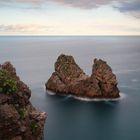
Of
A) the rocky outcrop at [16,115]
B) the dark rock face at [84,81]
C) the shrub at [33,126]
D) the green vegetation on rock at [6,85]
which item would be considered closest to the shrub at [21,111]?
the rocky outcrop at [16,115]

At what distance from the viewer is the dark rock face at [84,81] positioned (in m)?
143

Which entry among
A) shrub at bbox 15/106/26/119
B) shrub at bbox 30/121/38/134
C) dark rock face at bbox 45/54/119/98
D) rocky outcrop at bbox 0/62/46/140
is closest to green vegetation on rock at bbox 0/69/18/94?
rocky outcrop at bbox 0/62/46/140

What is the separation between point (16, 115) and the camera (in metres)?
45.7

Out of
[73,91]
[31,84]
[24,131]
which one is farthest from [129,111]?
[24,131]

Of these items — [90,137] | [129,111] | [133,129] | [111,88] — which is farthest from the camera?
[111,88]

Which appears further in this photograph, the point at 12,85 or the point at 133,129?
the point at 133,129

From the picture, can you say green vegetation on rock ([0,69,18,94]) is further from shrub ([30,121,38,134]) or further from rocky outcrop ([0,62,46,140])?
shrub ([30,121,38,134])

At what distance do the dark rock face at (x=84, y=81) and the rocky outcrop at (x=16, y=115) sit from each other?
92689 millimetres

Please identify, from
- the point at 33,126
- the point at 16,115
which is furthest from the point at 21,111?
the point at 33,126

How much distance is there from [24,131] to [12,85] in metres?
6.39

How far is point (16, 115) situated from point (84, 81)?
10054cm

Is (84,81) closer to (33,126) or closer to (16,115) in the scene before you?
(33,126)

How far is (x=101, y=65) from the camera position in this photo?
5797 inches

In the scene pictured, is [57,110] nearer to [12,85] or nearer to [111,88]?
[111,88]
